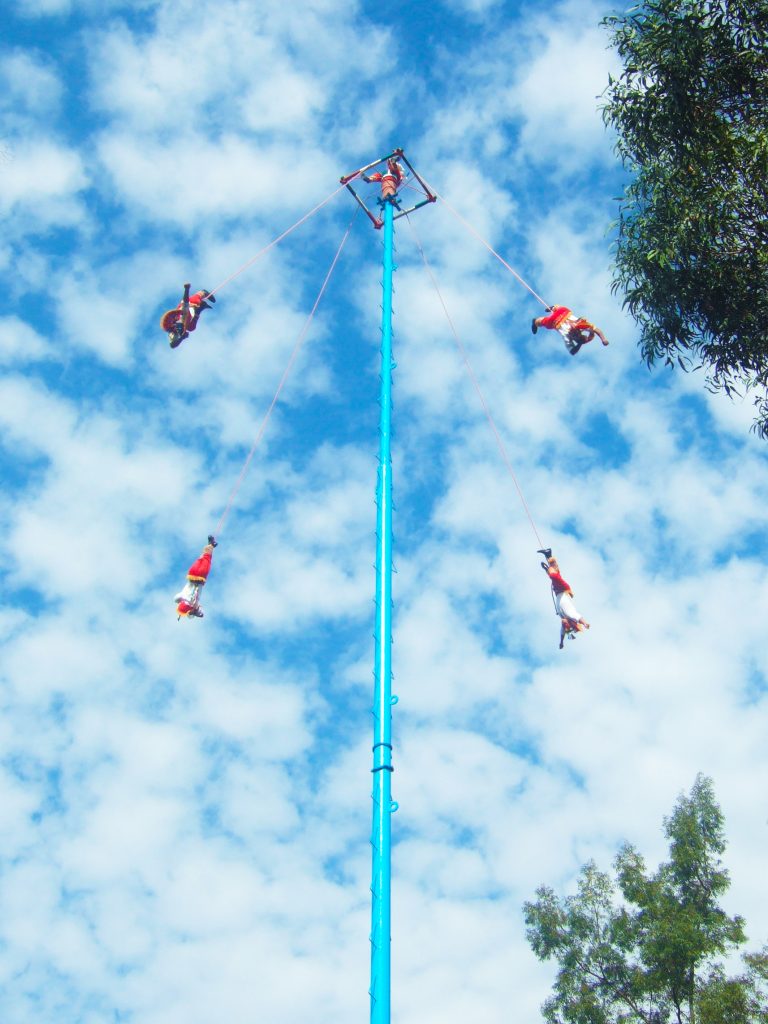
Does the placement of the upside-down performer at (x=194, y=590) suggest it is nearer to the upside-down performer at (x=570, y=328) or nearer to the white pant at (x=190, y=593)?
the white pant at (x=190, y=593)

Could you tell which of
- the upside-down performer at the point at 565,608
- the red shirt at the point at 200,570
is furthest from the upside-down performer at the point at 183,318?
the upside-down performer at the point at 565,608

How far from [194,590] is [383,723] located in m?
3.82

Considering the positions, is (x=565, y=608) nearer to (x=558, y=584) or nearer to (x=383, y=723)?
(x=558, y=584)

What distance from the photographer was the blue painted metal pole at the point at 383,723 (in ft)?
18.7

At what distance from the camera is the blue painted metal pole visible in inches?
224

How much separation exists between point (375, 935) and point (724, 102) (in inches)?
446

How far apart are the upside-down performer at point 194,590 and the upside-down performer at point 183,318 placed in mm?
2957

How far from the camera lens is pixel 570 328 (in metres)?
9.96

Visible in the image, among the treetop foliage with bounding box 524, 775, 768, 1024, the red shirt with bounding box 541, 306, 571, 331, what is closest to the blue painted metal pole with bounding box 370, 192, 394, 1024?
the red shirt with bounding box 541, 306, 571, 331

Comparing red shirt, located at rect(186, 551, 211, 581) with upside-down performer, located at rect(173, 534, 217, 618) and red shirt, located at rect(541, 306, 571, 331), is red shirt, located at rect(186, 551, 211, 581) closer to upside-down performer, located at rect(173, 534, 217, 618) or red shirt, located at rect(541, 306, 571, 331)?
upside-down performer, located at rect(173, 534, 217, 618)

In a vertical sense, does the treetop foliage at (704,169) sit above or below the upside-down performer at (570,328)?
above

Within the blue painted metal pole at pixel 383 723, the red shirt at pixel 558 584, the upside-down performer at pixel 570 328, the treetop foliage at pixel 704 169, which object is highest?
the treetop foliage at pixel 704 169

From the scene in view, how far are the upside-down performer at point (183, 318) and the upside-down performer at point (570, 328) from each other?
443cm

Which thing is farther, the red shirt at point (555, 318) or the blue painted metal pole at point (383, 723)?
the red shirt at point (555, 318)
